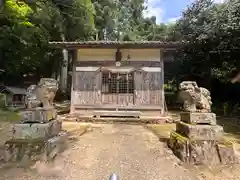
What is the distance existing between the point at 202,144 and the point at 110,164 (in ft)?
6.38

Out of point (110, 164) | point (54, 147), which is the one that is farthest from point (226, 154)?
point (54, 147)

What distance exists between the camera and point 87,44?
10.6 meters

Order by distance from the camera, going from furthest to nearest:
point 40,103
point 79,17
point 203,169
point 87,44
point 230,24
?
point 79,17
point 87,44
point 230,24
point 40,103
point 203,169

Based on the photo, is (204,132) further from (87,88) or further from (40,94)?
(87,88)

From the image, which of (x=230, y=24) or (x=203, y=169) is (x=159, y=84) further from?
(x=203, y=169)

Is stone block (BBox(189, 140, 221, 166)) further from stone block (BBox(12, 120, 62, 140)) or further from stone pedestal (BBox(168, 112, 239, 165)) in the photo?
stone block (BBox(12, 120, 62, 140))

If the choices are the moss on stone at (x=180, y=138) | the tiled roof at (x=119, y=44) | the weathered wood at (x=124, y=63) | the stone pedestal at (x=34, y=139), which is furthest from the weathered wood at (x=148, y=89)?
the stone pedestal at (x=34, y=139)

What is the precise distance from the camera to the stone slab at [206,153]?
4.39m

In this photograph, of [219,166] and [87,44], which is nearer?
[219,166]

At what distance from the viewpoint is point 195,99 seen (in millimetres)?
5004

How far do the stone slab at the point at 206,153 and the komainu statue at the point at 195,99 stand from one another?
0.81 meters

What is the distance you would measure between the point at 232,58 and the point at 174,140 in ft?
30.8

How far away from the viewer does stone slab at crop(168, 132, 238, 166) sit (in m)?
4.39

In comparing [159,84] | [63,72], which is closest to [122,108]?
[159,84]
